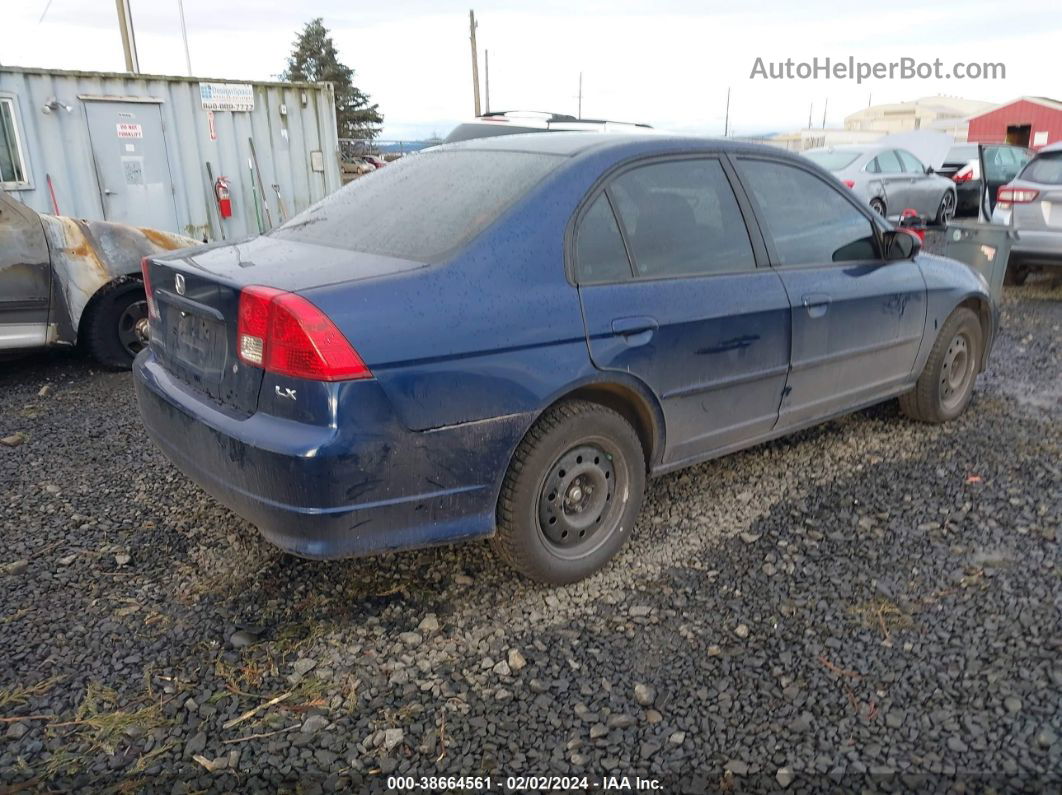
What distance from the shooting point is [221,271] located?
269 centimetres

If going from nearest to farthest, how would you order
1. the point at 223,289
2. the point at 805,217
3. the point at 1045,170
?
1. the point at 223,289
2. the point at 805,217
3. the point at 1045,170

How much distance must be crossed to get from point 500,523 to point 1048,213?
25.6 feet

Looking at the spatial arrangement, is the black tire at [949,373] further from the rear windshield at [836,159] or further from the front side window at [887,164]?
the front side window at [887,164]

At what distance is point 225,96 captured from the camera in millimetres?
10352

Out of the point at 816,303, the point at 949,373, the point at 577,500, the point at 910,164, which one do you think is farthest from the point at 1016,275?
the point at 577,500

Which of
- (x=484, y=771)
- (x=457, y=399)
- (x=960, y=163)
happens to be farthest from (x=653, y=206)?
(x=960, y=163)

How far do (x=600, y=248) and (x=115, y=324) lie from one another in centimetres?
432

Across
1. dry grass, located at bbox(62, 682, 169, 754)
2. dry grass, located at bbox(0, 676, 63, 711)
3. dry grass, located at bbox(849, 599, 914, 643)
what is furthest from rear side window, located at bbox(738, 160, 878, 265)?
dry grass, located at bbox(0, 676, 63, 711)

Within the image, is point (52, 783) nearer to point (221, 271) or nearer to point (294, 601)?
point (294, 601)

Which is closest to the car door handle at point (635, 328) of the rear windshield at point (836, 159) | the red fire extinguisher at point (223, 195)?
the red fire extinguisher at point (223, 195)

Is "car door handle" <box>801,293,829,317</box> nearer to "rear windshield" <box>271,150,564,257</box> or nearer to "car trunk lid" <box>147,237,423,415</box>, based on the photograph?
"rear windshield" <box>271,150,564,257</box>

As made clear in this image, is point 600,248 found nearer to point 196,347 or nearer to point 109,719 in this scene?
point 196,347

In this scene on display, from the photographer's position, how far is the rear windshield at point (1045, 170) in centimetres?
810

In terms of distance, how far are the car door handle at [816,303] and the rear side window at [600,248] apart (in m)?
1.02
